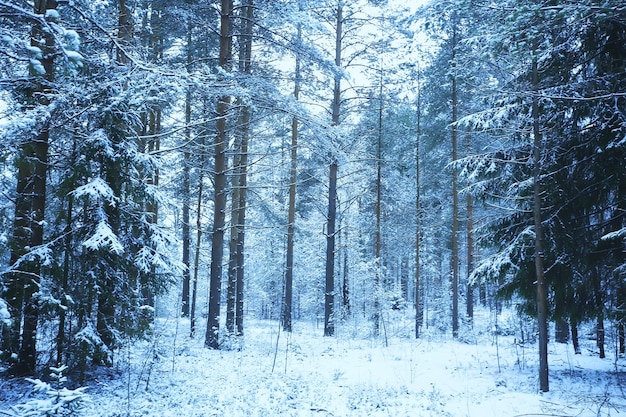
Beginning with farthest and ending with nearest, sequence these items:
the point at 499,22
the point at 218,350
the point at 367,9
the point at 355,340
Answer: the point at 367,9
the point at 355,340
the point at 218,350
the point at 499,22

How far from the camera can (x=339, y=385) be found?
8.24m

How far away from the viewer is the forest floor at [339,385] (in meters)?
6.31

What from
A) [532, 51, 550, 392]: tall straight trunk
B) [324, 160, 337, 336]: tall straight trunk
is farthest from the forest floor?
[324, 160, 337, 336]: tall straight trunk

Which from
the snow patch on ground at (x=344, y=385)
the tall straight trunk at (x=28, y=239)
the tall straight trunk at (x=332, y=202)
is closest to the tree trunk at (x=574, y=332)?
the snow patch on ground at (x=344, y=385)

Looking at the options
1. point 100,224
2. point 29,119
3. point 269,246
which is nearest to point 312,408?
point 100,224

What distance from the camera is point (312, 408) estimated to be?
6594mm

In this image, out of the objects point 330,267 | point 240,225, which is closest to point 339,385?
point 240,225

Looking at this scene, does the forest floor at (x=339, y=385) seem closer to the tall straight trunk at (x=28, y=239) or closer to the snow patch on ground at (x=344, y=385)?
the snow patch on ground at (x=344, y=385)

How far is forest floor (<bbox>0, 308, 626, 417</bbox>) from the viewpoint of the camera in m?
6.31

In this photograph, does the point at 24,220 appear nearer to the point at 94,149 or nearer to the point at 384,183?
the point at 94,149

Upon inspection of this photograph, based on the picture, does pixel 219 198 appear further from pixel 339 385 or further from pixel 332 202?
pixel 332 202

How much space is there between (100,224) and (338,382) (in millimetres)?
5789

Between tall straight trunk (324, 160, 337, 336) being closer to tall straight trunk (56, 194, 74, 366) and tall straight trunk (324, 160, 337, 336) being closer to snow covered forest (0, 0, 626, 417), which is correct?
snow covered forest (0, 0, 626, 417)

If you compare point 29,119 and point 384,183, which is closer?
point 29,119
